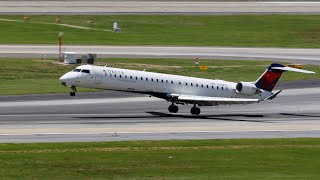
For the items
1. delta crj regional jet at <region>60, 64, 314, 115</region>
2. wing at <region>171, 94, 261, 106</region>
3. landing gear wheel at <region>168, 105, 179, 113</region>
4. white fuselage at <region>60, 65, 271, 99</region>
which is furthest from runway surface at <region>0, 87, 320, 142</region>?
white fuselage at <region>60, 65, 271, 99</region>

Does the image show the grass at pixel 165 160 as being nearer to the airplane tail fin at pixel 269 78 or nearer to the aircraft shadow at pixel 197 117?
the aircraft shadow at pixel 197 117

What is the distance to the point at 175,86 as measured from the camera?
66.4 meters

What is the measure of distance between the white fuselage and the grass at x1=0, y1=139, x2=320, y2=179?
477 inches

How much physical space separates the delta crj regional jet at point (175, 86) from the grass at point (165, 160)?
1212 cm

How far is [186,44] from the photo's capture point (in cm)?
11038

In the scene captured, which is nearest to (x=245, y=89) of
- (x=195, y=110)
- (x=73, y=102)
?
(x=195, y=110)

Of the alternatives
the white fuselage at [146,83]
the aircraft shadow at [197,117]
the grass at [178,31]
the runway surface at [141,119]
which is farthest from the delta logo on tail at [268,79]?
the grass at [178,31]

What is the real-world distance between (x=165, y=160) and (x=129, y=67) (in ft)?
144

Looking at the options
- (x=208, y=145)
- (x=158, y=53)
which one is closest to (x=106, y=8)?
(x=158, y=53)

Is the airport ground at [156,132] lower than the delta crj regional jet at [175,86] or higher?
lower

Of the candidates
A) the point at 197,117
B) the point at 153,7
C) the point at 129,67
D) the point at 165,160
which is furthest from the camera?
the point at 153,7

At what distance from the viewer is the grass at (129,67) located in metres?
79.9

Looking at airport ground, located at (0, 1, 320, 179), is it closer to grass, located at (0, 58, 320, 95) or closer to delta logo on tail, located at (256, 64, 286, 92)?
grass, located at (0, 58, 320, 95)

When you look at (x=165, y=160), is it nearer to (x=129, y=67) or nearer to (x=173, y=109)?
(x=173, y=109)
